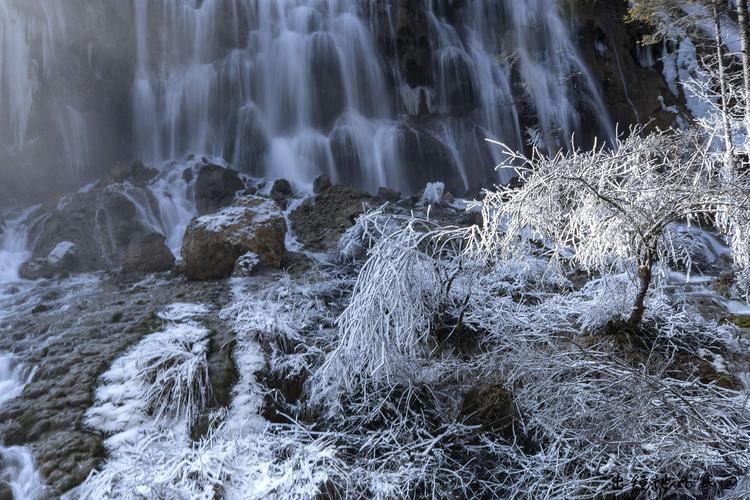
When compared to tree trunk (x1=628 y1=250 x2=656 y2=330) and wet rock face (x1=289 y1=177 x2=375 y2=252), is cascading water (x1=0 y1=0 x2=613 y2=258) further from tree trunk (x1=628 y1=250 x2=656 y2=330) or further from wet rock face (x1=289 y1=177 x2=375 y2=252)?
tree trunk (x1=628 y1=250 x2=656 y2=330)

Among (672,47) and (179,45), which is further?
(672,47)

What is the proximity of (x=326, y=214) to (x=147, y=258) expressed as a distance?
3.43 metres

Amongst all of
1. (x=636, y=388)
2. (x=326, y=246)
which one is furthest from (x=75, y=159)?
(x=636, y=388)

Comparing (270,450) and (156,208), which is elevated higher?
(156,208)

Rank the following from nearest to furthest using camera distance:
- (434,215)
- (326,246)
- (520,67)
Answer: (326,246) → (434,215) → (520,67)

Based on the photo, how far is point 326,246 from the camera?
9.22 meters

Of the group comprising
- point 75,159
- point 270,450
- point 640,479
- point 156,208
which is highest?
point 75,159

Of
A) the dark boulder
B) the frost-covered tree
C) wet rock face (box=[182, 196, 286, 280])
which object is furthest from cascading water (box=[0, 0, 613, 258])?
the frost-covered tree

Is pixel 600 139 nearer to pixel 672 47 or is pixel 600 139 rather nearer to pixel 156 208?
pixel 672 47

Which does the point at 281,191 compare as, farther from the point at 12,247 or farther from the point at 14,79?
the point at 14,79

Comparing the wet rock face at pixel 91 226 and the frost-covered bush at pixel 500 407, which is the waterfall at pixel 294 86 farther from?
the frost-covered bush at pixel 500 407

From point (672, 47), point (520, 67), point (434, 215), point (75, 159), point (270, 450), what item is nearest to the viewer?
point (270, 450)

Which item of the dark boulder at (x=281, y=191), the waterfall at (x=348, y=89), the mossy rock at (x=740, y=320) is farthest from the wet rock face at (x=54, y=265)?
the mossy rock at (x=740, y=320)

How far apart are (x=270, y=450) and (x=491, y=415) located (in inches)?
71.9
